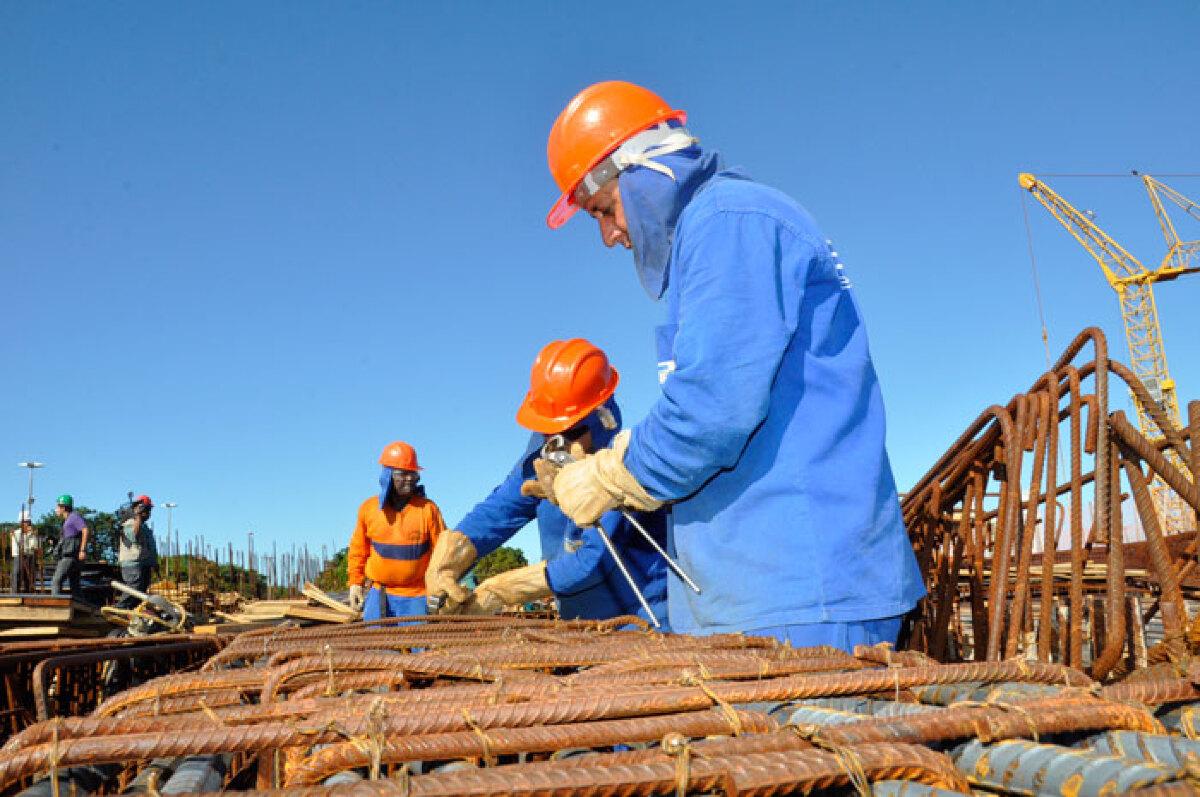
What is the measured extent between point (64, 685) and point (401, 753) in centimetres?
410

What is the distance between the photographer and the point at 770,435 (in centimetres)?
257

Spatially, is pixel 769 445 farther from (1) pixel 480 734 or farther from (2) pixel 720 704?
(1) pixel 480 734

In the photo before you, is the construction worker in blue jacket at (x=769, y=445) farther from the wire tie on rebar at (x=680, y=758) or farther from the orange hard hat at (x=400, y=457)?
the orange hard hat at (x=400, y=457)

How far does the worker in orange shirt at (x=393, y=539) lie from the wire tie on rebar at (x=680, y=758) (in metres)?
7.74

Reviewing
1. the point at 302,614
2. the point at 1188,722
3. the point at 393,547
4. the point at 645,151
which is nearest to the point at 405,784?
the point at 1188,722

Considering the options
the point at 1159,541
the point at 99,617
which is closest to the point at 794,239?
the point at 1159,541

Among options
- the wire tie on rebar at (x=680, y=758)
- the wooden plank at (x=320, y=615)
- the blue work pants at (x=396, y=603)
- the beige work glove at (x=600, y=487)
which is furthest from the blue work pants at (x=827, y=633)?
the blue work pants at (x=396, y=603)

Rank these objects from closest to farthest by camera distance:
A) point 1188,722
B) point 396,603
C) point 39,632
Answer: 1. point 1188,722
2. point 39,632
3. point 396,603

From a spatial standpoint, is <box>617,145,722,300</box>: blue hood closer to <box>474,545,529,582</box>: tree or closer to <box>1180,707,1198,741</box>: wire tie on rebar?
<box>1180,707,1198,741</box>: wire tie on rebar

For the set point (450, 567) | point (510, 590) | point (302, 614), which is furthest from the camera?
point (302, 614)

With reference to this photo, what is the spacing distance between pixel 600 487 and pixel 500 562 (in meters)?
24.3

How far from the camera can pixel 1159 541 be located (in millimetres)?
2943

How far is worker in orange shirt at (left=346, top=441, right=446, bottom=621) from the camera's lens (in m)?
8.78

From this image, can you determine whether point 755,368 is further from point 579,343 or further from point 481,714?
point 579,343
